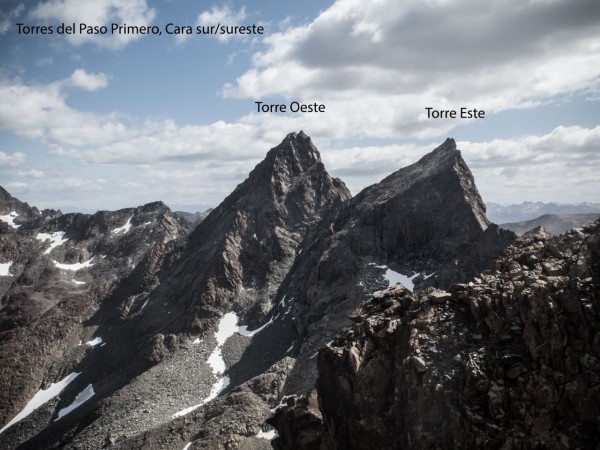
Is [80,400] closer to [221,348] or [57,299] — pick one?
[221,348]

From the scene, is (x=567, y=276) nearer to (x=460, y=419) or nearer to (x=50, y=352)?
(x=460, y=419)

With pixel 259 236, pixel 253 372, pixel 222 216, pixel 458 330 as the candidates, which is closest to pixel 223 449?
pixel 253 372

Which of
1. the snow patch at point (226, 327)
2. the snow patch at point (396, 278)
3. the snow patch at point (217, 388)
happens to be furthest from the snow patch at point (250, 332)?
the snow patch at point (396, 278)

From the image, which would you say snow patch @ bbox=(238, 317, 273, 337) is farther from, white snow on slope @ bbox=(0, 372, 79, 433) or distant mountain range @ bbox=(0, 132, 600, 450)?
white snow on slope @ bbox=(0, 372, 79, 433)

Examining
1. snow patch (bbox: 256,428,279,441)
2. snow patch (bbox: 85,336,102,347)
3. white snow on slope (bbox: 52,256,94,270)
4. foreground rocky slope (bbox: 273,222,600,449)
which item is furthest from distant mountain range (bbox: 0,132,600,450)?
white snow on slope (bbox: 52,256,94,270)

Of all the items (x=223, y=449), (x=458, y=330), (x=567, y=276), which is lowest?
(x=223, y=449)

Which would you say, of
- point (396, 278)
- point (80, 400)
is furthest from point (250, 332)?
point (80, 400)

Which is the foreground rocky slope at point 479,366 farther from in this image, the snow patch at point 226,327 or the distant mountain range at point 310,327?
the snow patch at point 226,327
